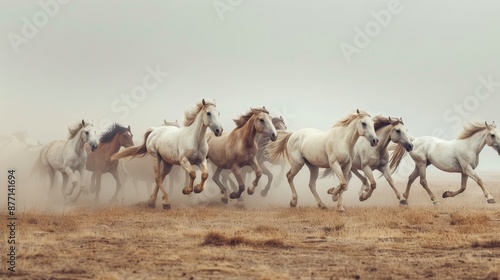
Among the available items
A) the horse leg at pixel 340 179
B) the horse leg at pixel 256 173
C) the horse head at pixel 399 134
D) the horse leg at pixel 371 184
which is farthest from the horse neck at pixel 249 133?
the horse head at pixel 399 134

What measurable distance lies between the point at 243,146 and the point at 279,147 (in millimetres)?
1435

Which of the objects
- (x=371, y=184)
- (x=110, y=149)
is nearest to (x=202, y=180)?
(x=371, y=184)

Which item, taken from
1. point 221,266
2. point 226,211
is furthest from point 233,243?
point 226,211

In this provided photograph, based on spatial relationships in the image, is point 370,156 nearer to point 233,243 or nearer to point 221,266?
point 233,243

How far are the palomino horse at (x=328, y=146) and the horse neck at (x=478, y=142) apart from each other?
15.0 feet

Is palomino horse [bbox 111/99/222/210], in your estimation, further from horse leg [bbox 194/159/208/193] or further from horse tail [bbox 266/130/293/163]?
horse tail [bbox 266/130/293/163]

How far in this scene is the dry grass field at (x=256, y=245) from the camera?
9.02 metres

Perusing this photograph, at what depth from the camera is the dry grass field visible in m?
Result: 9.02

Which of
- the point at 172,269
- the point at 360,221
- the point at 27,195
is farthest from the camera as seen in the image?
the point at 27,195

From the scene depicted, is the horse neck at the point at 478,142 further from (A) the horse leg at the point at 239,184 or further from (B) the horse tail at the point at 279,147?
(A) the horse leg at the point at 239,184

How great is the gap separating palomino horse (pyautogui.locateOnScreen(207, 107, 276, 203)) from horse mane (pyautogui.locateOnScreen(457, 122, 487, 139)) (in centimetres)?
635

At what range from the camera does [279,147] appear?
21688mm

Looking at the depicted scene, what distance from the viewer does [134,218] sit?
55.2 feet

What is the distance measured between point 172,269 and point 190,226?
601 cm
